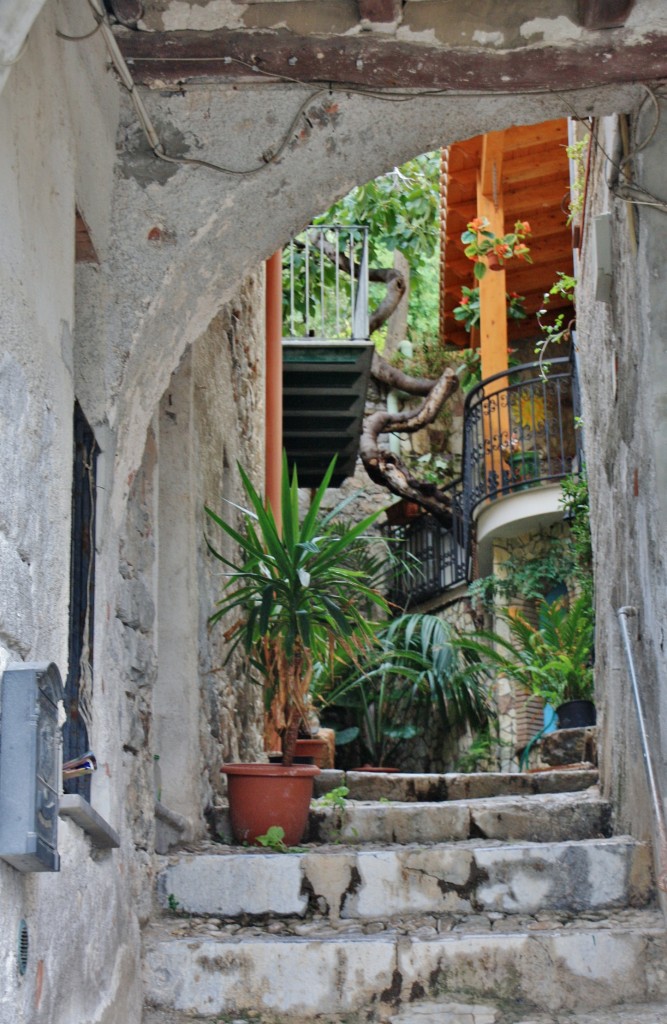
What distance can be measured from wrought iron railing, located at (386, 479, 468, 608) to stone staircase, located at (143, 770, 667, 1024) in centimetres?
726

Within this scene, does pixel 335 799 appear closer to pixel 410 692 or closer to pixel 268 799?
pixel 268 799

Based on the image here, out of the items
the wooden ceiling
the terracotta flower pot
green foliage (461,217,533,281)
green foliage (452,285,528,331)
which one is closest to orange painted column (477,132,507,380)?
the wooden ceiling

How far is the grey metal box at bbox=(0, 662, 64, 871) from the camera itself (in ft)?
5.88

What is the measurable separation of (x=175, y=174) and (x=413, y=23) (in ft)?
2.24

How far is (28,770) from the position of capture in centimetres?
183

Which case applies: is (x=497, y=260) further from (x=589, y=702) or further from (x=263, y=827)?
(x=263, y=827)

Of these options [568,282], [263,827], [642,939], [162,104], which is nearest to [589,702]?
[568,282]

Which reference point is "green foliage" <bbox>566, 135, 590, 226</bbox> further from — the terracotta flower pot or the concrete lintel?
the concrete lintel

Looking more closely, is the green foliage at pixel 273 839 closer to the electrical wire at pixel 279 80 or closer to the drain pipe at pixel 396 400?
the electrical wire at pixel 279 80

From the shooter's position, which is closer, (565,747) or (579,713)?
(565,747)

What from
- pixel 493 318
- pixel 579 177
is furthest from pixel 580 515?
pixel 579 177

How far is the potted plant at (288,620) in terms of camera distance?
4.39 meters

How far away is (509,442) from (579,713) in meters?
3.74

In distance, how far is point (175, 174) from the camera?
3.09m
